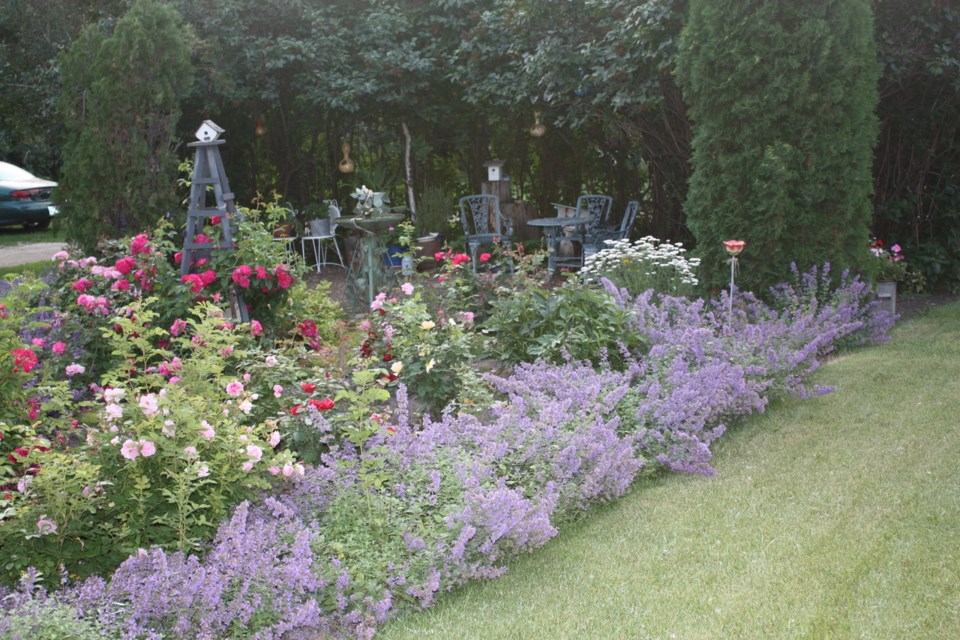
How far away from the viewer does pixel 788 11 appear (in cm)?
610

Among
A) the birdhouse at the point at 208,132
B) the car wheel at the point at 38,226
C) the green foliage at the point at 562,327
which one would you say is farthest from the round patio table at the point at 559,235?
the car wheel at the point at 38,226

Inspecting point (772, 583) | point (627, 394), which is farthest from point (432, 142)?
point (772, 583)

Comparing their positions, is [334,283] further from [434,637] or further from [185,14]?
[434,637]

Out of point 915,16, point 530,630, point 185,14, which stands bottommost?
point 530,630

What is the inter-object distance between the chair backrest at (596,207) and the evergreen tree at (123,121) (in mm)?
3936

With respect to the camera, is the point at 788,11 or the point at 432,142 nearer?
the point at 788,11

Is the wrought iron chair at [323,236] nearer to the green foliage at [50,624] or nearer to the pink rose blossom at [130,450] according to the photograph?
the pink rose blossom at [130,450]

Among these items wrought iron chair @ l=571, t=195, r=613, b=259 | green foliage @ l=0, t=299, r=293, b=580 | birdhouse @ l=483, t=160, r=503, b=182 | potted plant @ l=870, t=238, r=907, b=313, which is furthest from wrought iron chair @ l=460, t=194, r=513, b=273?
green foliage @ l=0, t=299, r=293, b=580

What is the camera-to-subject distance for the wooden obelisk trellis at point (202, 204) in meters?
5.57

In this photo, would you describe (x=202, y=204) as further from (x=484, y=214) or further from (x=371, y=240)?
(x=484, y=214)

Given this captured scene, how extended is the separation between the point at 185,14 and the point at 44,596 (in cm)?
830

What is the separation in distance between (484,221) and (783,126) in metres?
4.16

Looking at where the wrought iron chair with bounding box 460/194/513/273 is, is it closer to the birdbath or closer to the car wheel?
the birdbath

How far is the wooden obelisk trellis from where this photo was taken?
5.57 metres
